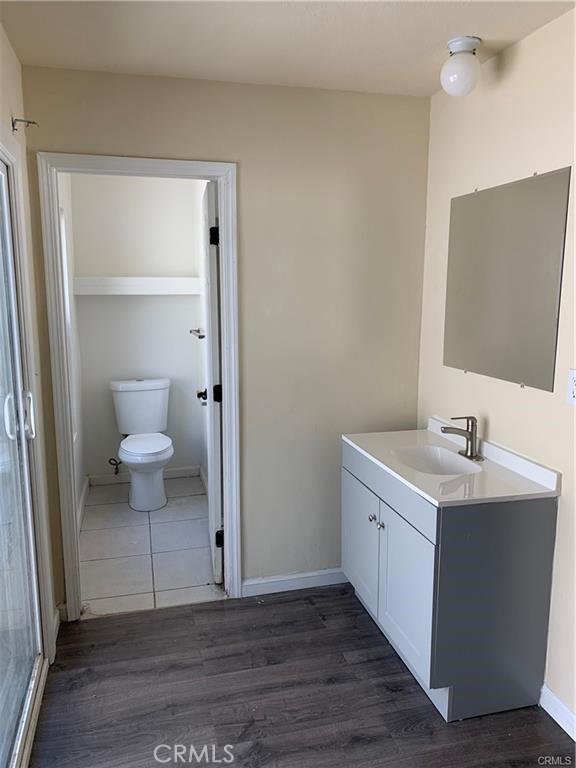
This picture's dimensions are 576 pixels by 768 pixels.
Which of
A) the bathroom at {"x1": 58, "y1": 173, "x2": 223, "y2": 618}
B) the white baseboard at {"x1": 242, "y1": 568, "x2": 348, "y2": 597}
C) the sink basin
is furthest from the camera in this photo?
the bathroom at {"x1": 58, "y1": 173, "x2": 223, "y2": 618}

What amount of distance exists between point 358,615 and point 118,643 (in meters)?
1.10

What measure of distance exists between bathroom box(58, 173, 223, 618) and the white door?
0.75m

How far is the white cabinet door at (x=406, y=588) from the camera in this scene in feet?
6.49

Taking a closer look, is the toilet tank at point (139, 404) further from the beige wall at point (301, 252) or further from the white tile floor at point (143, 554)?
the beige wall at point (301, 252)

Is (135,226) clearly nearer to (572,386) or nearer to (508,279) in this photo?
(508,279)

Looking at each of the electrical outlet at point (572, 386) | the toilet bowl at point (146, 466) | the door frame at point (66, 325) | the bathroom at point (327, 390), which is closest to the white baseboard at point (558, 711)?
the bathroom at point (327, 390)

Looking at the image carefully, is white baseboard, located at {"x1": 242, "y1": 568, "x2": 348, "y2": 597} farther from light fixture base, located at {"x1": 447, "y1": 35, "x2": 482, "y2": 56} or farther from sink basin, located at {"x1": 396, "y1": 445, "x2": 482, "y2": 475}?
light fixture base, located at {"x1": 447, "y1": 35, "x2": 482, "y2": 56}

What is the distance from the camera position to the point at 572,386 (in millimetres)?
1885

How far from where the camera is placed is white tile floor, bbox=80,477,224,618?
286 cm

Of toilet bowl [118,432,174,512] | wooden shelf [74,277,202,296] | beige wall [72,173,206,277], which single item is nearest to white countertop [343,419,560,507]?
toilet bowl [118,432,174,512]

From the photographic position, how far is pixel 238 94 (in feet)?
8.18

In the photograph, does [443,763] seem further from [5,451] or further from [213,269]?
[213,269]

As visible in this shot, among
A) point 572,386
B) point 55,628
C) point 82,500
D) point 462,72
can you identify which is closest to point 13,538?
point 55,628

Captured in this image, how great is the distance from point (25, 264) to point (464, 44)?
182cm
